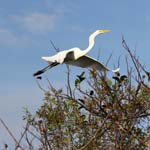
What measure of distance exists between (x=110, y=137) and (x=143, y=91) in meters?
0.59

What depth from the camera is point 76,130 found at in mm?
5527

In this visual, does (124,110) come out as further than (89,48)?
No

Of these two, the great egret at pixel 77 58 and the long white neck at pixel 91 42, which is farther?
the long white neck at pixel 91 42

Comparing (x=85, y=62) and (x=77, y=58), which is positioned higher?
(x=85, y=62)

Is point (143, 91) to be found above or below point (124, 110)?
above

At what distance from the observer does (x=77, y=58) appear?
6.84 meters

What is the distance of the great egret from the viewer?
21.4 feet

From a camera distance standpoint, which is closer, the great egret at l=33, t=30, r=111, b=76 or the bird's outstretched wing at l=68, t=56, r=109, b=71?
the great egret at l=33, t=30, r=111, b=76

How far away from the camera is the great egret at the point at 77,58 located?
6528mm

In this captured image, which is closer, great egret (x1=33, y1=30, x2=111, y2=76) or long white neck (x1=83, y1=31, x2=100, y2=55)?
great egret (x1=33, y1=30, x2=111, y2=76)

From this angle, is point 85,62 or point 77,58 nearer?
point 77,58

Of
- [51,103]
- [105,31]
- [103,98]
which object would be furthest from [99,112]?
[105,31]

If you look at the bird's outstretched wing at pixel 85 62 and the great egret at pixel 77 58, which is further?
the bird's outstretched wing at pixel 85 62

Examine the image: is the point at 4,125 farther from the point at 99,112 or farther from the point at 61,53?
the point at 61,53
